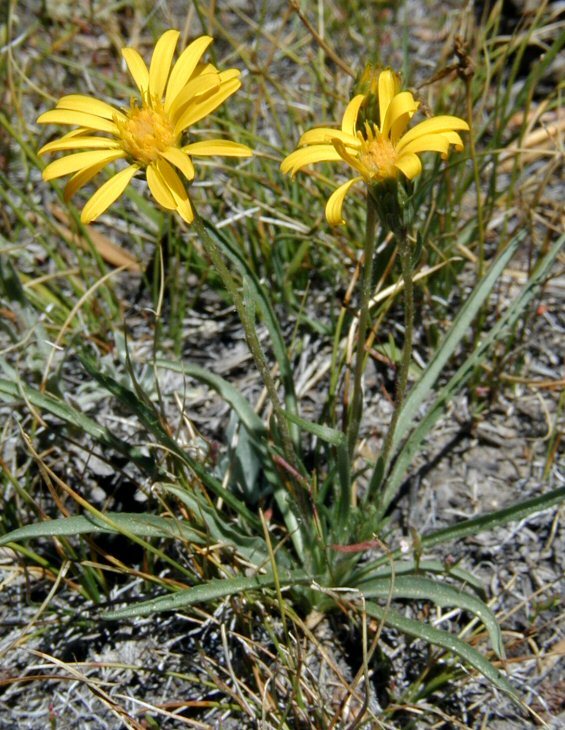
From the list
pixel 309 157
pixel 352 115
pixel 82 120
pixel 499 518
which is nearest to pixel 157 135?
pixel 82 120

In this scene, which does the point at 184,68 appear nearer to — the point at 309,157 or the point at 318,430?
the point at 309,157

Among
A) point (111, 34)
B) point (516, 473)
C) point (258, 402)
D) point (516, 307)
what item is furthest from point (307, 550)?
point (111, 34)

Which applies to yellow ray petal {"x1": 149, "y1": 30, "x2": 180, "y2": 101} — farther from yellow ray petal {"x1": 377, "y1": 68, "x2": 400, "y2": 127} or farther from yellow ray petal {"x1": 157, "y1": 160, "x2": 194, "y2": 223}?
yellow ray petal {"x1": 377, "y1": 68, "x2": 400, "y2": 127}

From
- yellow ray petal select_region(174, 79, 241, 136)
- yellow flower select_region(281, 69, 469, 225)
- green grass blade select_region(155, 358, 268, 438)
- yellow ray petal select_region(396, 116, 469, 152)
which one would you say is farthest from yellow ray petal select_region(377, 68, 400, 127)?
green grass blade select_region(155, 358, 268, 438)

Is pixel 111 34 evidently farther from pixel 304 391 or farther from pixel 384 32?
pixel 304 391

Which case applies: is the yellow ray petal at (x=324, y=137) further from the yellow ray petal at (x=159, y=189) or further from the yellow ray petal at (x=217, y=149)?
the yellow ray petal at (x=159, y=189)
